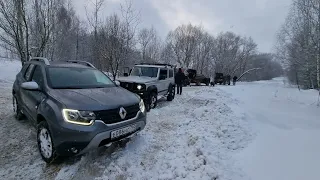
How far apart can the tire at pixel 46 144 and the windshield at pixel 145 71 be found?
6.70 meters

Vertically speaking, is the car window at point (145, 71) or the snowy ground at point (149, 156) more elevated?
the car window at point (145, 71)

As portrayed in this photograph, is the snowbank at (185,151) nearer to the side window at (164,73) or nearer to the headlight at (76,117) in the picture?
the headlight at (76,117)

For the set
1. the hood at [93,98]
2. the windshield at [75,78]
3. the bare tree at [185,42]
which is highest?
the bare tree at [185,42]

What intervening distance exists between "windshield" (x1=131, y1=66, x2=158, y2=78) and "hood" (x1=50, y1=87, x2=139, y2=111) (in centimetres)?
583

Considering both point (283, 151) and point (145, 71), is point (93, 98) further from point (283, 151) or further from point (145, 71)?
point (145, 71)

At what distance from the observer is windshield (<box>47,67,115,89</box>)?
16.0ft

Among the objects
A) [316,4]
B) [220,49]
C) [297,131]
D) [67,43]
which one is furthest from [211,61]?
[297,131]

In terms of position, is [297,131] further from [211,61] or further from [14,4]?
[211,61]

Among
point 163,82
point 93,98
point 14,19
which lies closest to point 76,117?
point 93,98

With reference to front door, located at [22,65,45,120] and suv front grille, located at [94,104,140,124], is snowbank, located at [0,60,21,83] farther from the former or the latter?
suv front grille, located at [94,104,140,124]

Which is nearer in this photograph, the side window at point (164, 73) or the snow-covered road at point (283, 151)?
the snow-covered road at point (283, 151)

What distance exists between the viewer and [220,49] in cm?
6631

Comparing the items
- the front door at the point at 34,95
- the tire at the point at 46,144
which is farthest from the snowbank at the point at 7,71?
the tire at the point at 46,144

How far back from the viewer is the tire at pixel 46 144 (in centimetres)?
418
